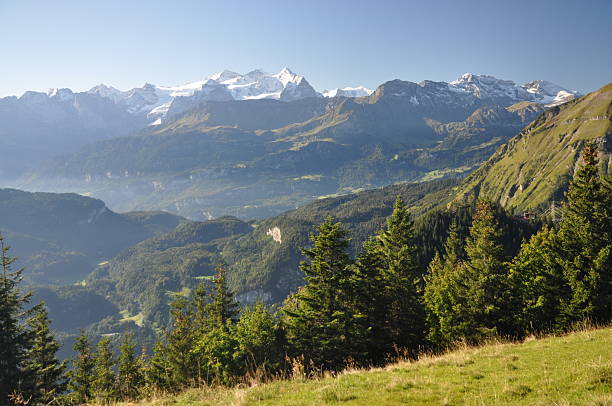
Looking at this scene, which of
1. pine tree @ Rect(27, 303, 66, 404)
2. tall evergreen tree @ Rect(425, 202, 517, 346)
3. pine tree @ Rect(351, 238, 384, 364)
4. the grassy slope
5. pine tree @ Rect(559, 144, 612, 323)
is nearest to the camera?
the grassy slope

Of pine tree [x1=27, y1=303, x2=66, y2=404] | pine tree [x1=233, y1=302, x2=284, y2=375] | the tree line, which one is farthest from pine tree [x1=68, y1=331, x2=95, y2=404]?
pine tree [x1=233, y1=302, x2=284, y2=375]

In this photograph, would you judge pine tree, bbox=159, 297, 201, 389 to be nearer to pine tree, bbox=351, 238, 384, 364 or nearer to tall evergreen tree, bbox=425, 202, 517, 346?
pine tree, bbox=351, 238, 384, 364

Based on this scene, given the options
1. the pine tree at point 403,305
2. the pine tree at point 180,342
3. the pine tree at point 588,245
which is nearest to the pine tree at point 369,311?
the pine tree at point 403,305

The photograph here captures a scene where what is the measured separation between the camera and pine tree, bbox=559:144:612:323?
99.1ft

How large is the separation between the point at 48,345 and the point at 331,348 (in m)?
45.4

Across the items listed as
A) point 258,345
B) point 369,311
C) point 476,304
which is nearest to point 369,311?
point 369,311

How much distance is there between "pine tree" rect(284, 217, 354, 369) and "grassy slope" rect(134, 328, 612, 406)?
1183cm

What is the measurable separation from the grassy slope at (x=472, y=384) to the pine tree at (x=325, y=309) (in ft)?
38.8

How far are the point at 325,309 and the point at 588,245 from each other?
24.6 meters

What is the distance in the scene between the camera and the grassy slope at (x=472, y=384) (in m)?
11.9

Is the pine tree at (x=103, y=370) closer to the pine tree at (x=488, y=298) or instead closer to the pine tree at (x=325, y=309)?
the pine tree at (x=325, y=309)

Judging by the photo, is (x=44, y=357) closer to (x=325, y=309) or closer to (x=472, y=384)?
(x=325, y=309)

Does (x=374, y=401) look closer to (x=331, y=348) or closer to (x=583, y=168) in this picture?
(x=331, y=348)

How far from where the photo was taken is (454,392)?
13.1 metres
